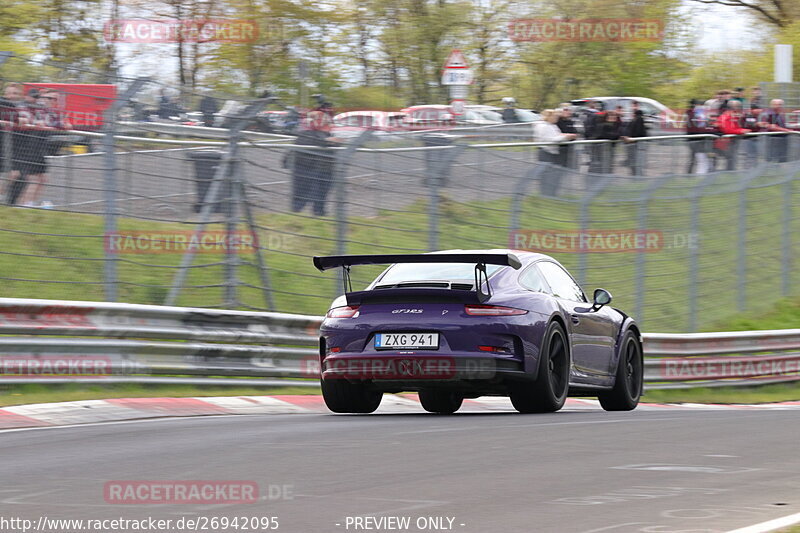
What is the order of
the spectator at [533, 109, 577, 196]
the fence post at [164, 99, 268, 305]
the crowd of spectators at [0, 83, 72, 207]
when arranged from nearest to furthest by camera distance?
the crowd of spectators at [0, 83, 72, 207] < the fence post at [164, 99, 268, 305] < the spectator at [533, 109, 577, 196]

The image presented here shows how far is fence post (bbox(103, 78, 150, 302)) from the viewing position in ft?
40.0

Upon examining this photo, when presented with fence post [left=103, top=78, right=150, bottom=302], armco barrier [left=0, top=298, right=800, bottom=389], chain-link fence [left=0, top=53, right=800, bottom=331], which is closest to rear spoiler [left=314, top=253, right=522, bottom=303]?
armco barrier [left=0, top=298, right=800, bottom=389]

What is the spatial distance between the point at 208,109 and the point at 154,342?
8.12 ft

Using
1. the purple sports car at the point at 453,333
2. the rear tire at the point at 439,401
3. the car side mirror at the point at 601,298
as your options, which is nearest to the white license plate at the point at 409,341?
the purple sports car at the point at 453,333

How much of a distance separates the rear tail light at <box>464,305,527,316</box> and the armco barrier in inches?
124

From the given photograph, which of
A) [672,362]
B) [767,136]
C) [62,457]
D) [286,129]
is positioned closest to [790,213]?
[767,136]

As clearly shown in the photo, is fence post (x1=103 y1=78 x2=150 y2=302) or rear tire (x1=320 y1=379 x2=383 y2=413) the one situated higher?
fence post (x1=103 y1=78 x2=150 y2=302)

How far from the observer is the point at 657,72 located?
5338 cm

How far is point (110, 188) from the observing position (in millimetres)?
12297

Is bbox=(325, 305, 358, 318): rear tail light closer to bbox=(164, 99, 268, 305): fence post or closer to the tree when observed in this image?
bbox=(164, 99, 268, 305): fence post

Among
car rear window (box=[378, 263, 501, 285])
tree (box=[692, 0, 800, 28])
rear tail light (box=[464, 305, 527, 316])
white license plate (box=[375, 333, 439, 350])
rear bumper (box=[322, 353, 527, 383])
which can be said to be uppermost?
tree (box=[692, 0, 800, 28])

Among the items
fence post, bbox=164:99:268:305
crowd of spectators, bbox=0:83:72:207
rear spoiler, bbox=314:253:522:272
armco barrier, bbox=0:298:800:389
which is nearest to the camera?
rear spoiler, bbox=314:253:522:272

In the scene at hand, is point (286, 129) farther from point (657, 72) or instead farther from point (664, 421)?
point (657, 72)

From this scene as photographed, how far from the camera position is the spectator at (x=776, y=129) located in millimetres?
23031
